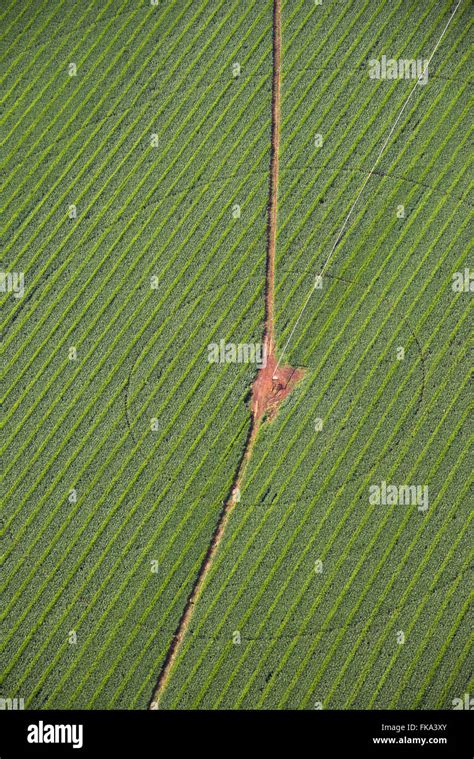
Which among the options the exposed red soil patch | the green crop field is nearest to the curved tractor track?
the exposed red soil patch

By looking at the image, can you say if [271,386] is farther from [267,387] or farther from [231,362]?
[231,362]

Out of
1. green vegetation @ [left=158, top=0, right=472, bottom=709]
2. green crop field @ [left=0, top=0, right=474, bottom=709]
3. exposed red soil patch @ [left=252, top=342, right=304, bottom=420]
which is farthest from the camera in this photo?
exposed red soil patch @ [left=252, top=342, right=304, bottom=420]

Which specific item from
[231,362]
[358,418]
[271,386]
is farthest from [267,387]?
[358,418]

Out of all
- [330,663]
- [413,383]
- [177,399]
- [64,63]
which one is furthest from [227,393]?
[64,63]

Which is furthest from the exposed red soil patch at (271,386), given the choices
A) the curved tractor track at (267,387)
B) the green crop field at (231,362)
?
the green crop field at (231,362)

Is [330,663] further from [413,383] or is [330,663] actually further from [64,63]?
[64,63]

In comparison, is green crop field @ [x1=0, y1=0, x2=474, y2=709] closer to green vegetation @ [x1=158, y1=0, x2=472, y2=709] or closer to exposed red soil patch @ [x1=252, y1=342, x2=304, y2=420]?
green vegetation @ [x1=158, y1=0, x2=472, y2=709]

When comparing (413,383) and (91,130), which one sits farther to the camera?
(91,130)

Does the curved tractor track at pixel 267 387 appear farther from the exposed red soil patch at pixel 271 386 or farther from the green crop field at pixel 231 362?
the green crop field at pixel 231 362
